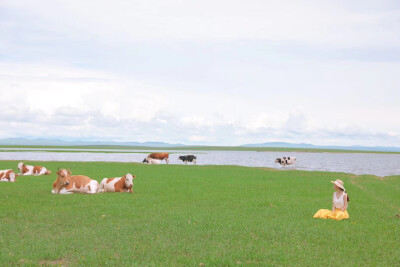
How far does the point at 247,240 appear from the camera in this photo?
11.1m

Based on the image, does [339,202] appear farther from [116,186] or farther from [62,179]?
[62,179]

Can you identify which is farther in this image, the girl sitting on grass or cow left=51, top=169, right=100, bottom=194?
cow left=51, top=169, right=100, bottom=194

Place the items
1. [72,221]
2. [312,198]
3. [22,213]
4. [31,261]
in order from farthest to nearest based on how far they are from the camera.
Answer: [312,198], [22,213], [72,221], [31,261]

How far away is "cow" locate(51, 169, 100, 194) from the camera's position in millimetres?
21141

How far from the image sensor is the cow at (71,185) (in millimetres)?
21141

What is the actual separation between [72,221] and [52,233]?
5.39ft

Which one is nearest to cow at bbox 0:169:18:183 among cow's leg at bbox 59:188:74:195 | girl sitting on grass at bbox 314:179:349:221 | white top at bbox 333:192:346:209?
cow's leg at bbox 59:188:74:195

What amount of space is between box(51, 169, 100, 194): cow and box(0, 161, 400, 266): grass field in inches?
42.3

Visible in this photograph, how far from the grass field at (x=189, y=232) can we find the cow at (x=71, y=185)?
1073 mm

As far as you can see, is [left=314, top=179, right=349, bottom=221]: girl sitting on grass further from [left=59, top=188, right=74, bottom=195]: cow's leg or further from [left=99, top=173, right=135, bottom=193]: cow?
[left=59, top=188, right=74, bottom=195]: cow's leg

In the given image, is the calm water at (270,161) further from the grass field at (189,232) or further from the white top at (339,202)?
the white top at (339,202)

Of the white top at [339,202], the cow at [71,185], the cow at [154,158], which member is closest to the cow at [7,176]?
the cow at [71,185]

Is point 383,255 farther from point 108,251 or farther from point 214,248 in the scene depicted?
point 108,251

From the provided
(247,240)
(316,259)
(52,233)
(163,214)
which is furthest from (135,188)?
(316,259)
